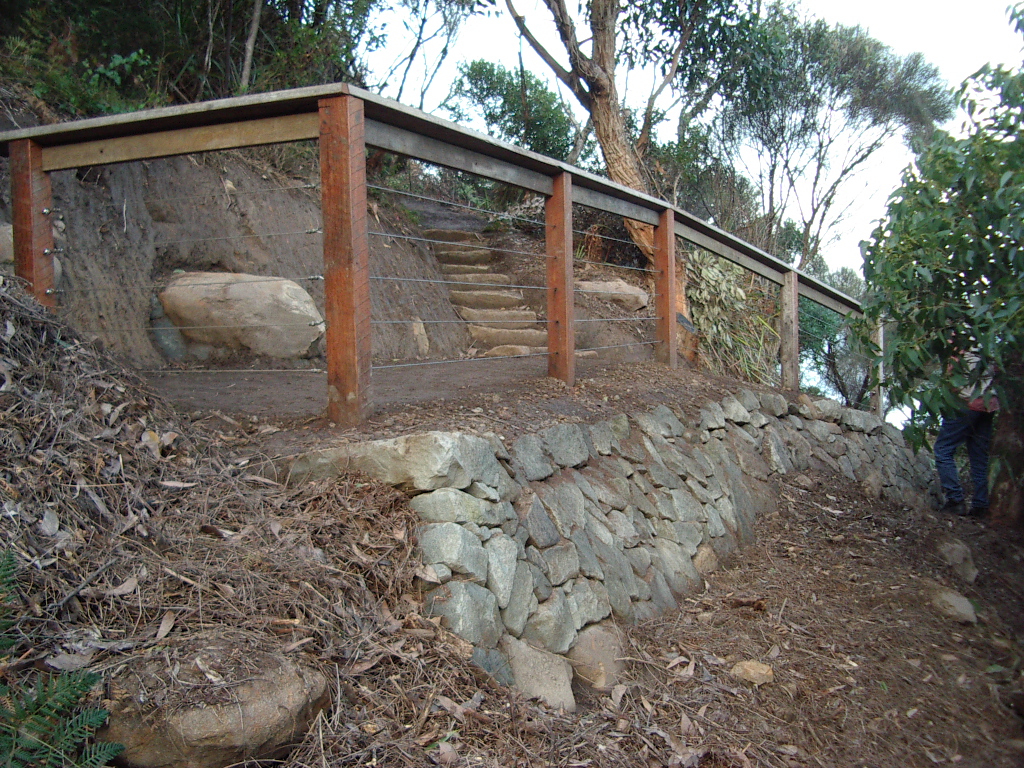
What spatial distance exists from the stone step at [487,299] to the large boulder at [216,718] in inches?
239

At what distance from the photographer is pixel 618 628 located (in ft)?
10.6

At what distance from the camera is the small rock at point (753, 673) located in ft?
10.3

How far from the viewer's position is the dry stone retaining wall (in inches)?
109

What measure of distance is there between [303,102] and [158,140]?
0.85 meters

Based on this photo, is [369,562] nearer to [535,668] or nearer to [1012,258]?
[535,668]

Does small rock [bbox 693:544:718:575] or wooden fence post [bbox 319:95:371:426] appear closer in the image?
wooden fence post [bbox 319:95:371:426]

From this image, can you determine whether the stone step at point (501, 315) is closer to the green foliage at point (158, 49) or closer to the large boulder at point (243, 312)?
the large boulder at point (243, 312)

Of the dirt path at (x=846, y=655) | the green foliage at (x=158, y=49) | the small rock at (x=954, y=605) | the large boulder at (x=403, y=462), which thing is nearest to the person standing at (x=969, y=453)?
the dirt path at (x=846, y=655)

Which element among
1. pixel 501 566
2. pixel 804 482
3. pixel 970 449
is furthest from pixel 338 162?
pixel 970 449

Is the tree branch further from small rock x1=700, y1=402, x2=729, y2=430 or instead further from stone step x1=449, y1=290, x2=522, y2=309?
small rock x1=700, y1=402, x2=729, y2=430

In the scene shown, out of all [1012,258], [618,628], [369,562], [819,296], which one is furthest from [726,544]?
[819,296]

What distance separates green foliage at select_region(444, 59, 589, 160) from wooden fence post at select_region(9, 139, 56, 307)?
31.1 feet

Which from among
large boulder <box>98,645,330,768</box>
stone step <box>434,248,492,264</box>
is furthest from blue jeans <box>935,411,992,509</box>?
large boulder <box>98,645,330,768</box>

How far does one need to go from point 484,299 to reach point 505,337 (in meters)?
0.76
